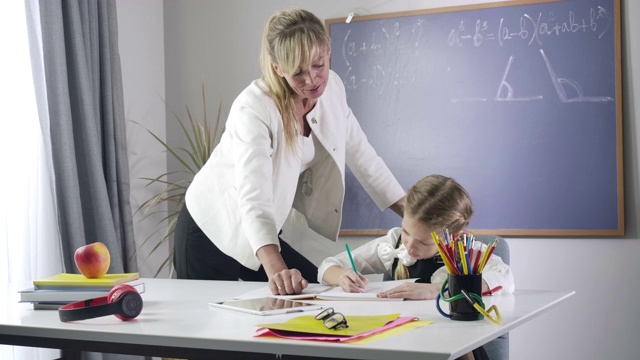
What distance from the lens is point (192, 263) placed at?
2.56m

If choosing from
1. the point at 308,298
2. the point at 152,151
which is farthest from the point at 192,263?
the point at 152,151

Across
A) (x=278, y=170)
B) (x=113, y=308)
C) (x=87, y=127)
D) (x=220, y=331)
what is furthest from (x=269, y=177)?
(x=87, y=127)

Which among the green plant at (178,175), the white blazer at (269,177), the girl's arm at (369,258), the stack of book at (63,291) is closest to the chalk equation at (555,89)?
the white blazer at (269,177)

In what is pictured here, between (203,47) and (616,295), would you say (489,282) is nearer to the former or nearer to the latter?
(616,295)

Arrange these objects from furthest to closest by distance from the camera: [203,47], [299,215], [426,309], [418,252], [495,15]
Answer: [203,47] → [495,15] → [299,215] → [418,252] → [426,309]

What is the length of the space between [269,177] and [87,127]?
4.99 feet

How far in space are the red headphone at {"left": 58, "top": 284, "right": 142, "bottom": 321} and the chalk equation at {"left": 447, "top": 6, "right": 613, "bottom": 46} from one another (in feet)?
7.38

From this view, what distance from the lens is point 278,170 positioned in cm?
236

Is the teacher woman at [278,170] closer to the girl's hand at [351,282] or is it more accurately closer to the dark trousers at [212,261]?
the dark trousers at [212,261]

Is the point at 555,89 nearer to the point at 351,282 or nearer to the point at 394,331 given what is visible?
the point at 351,282

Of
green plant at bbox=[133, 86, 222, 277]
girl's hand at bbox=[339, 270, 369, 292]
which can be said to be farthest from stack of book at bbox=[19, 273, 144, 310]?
green plant at bbox=[133, 86, 222, 277]

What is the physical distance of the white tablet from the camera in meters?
1.69

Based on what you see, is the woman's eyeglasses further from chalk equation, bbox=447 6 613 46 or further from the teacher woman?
chalk equation, bbox=447 6 613 46

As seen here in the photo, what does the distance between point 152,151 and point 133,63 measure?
44 centimetres
